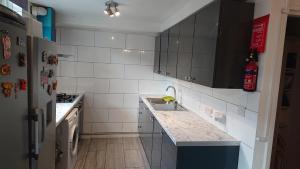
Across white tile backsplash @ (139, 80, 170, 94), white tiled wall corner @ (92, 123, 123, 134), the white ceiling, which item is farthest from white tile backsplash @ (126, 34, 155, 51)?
white tiled wall corner @ (92, 123, 123, 134)

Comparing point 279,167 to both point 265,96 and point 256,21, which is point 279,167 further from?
point 256,21

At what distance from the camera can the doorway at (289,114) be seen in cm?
244

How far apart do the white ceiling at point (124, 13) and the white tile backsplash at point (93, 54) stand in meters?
0.44

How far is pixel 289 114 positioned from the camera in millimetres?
2578

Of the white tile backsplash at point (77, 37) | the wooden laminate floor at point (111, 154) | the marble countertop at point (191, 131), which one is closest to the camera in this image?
the marble countertop at point (191, 131)

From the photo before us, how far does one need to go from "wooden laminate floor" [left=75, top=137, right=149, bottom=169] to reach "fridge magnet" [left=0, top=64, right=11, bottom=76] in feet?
7.24

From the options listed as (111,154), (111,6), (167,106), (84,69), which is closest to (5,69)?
(111,6)

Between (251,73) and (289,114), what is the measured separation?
1550 mm

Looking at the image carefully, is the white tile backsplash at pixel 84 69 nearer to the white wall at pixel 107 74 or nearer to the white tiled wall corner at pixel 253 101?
the white wall at pixel 107 74

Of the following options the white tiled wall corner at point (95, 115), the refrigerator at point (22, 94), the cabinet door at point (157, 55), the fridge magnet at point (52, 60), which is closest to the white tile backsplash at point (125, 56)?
the cabinet door at point (157, 55)

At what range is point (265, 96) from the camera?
58.0 inches

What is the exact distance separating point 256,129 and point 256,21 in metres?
0.79

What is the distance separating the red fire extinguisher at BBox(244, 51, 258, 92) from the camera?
1.48 m

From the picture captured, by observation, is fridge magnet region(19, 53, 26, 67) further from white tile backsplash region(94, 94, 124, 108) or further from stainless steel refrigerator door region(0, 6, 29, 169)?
white tile backsplash region(94, 94, 124, 108)
